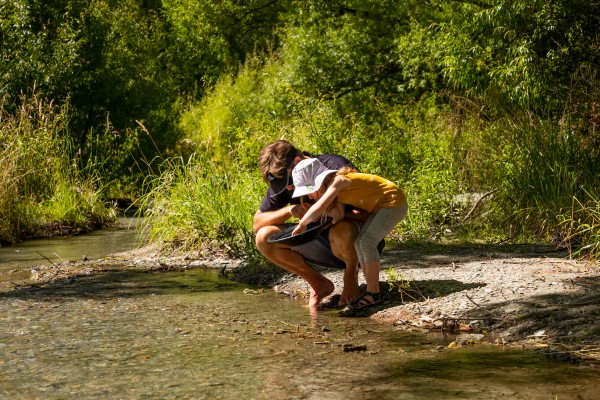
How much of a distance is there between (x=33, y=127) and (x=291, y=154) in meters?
9.92

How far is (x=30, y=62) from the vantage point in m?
17.3

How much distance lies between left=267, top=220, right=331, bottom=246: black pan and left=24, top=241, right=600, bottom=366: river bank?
64 cm

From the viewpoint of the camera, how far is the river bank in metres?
5.88

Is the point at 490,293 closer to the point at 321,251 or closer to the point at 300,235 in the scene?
the point at 321,251

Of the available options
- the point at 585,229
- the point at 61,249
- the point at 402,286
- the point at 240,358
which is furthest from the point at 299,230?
the point at 61,249

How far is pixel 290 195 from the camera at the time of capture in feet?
23.5

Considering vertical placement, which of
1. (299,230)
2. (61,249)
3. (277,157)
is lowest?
(61,249)

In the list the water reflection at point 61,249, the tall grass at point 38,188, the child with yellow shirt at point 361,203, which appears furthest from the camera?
the tall grass at point 38,188

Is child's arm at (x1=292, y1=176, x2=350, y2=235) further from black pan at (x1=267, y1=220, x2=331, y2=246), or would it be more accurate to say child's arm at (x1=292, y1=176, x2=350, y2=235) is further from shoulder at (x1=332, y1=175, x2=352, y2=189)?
black pan at (x1=267, y1=220, x2=331, y2=246)

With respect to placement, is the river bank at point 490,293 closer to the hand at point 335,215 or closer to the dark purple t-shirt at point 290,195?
the hand at point 335,215

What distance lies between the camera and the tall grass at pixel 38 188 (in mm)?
13234

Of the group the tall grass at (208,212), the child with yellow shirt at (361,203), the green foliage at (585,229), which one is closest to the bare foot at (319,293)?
the child with yellow shirt at (361,203)

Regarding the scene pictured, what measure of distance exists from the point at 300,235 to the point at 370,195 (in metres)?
0.61

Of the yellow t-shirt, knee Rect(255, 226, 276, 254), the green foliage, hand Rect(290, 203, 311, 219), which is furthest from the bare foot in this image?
the green foliage
